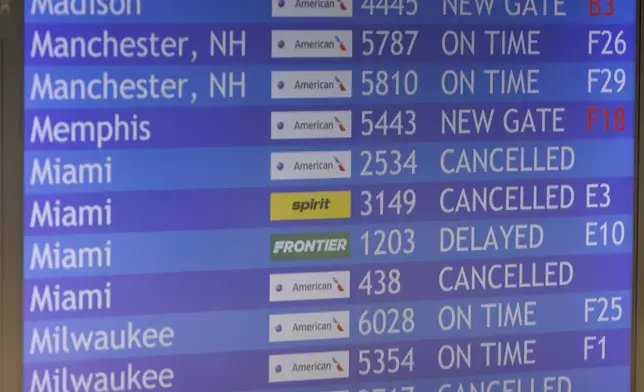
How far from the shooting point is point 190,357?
7.68ft

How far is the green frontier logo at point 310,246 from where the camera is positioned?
7.76 feet

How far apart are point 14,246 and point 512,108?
1.18 m

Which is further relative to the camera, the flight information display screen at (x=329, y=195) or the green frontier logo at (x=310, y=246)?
the green frontier logo at (x=310, y=246)

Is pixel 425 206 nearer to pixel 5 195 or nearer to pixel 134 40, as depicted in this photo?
pixel 134 40

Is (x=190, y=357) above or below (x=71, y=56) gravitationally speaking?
below

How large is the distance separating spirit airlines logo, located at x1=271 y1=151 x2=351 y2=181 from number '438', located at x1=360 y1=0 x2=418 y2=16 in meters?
0.33

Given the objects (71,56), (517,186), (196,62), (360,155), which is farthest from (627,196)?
(71,56)

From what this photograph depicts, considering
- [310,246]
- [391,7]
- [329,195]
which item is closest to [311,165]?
[329,195]

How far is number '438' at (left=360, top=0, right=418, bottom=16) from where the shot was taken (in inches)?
93.0

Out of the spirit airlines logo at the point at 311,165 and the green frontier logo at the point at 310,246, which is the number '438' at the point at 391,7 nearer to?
the spirit airlines logo at the point at 311,165

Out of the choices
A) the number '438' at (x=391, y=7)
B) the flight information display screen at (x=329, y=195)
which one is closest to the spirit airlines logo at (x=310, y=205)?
the flight information display screen at (x=329, y=195)

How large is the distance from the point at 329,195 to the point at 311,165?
8cm

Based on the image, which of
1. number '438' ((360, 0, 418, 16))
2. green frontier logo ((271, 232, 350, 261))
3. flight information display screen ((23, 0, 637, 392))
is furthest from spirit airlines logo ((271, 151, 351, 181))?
number '438' ((360, 0, 418, 16))

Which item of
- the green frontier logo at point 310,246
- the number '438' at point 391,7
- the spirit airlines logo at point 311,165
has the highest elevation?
the number '438' at point 391,7
